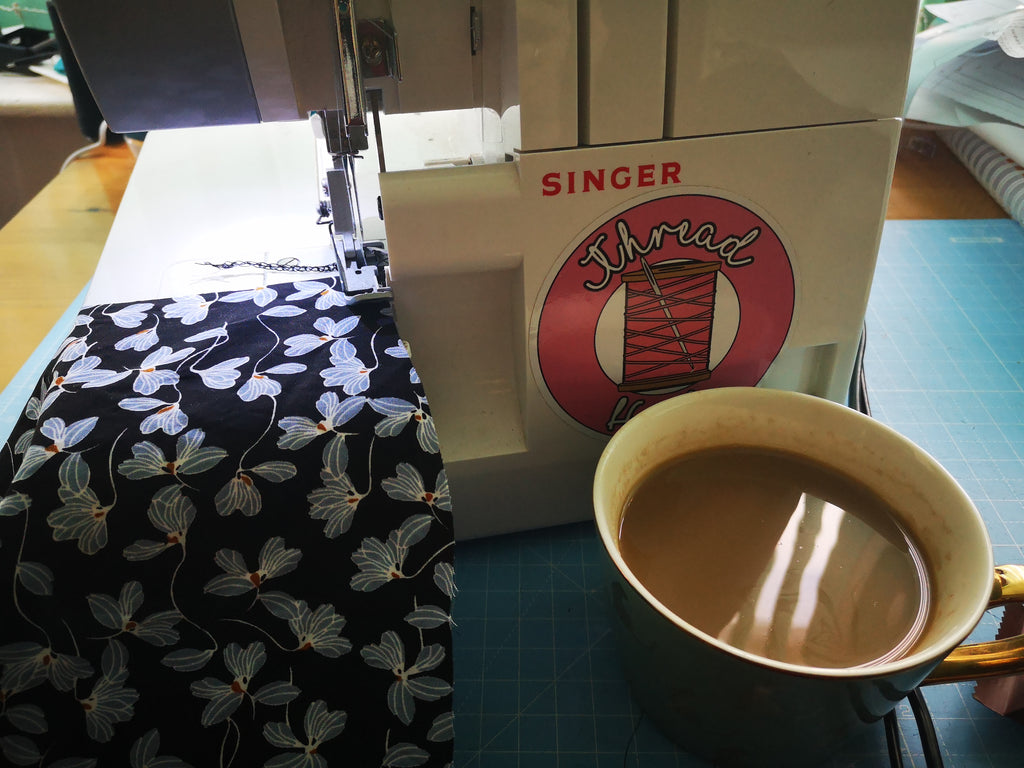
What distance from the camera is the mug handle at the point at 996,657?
2.52 ft

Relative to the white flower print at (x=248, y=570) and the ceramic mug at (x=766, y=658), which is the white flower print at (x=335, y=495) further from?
the ceramic mug at (x=766, y=658)

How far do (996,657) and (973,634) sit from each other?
0.60ft

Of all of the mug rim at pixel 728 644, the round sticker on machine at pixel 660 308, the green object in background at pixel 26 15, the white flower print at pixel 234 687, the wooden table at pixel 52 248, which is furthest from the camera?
the green object in background at pixel 26 15

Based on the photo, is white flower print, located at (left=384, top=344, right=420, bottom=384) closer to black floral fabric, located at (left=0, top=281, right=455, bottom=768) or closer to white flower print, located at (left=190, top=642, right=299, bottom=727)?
black floral fabric, located at (left=0, top=281, right=455, bottom=768)

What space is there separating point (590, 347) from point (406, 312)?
212 mm

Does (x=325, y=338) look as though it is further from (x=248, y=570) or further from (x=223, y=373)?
(x=248, y=570)

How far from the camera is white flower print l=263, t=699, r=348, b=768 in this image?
77 cm

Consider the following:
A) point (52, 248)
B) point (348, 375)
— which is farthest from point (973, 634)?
point (52, 248)

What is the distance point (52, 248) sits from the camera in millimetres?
1540

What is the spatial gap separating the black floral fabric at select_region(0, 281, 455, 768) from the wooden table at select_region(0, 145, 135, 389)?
2.21ft

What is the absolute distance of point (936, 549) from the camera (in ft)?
2.66

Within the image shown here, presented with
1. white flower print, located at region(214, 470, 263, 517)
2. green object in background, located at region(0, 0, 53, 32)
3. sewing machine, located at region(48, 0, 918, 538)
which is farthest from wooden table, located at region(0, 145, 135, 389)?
white flower print, located at region(214, 470, 263, 517)

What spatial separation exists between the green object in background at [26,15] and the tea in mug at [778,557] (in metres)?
1.79

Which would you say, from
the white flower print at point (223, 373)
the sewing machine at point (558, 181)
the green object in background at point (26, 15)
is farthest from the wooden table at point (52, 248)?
the white flower print at point (223, 373)
